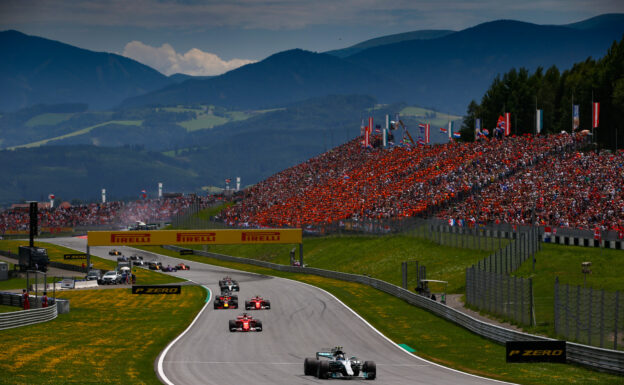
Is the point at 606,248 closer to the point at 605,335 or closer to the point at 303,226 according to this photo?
the point at 605,335

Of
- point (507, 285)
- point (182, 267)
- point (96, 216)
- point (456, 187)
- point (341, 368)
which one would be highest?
point (456, 187)

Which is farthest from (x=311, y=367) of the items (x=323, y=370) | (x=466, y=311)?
(x=466, y=311)

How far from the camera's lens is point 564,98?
9875 centimetres

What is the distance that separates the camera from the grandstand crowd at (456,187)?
55.7 m

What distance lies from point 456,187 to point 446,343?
4043cm

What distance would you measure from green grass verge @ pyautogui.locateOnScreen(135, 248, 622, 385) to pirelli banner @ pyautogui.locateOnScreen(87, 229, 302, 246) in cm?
2005

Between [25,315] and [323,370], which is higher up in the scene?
[323,370]

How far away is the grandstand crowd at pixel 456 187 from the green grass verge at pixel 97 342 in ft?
77.4

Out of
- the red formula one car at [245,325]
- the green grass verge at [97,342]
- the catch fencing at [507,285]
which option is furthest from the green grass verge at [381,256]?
the red formula one car at [245,325]

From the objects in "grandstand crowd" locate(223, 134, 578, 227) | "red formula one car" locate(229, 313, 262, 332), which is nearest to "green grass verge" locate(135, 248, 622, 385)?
"red formula one car" locate(229, 313, 262, 332)

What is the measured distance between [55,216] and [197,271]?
65.7 meters

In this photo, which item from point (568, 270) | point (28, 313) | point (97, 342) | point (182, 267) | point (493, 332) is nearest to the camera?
point (493, 332)

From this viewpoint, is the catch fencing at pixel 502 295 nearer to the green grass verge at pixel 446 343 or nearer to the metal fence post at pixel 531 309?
the metal fence post at pixel 531 309

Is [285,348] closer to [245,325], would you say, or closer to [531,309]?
[245,325]
